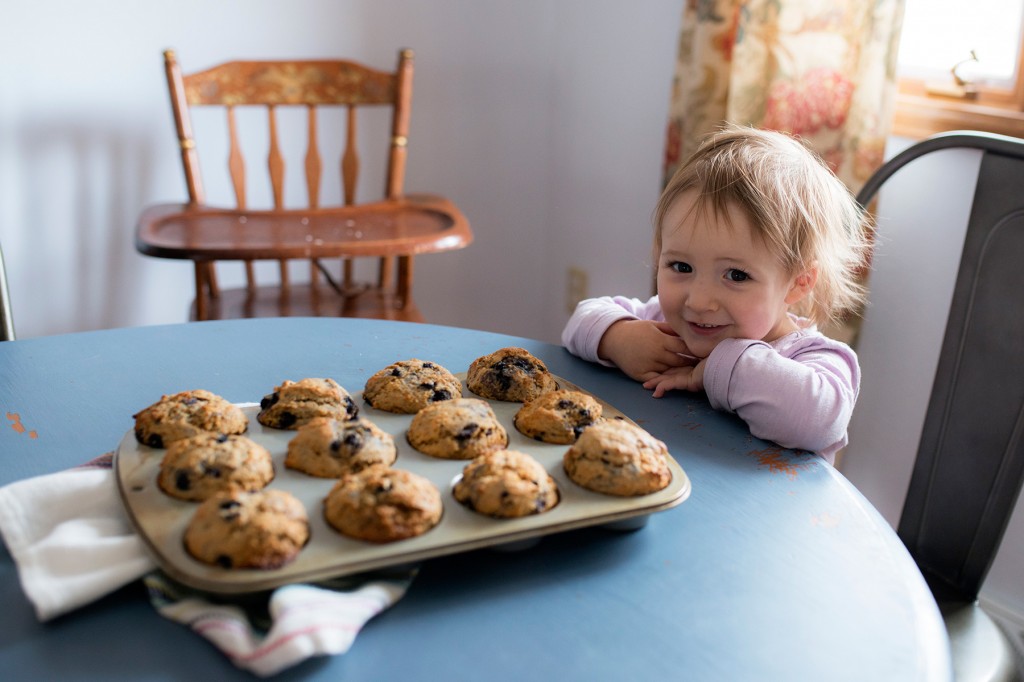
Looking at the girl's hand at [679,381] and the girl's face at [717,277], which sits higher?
the girl's face at [717,277]

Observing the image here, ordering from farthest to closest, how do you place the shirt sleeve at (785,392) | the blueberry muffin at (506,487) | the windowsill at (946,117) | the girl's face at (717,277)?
the windowsill at (946,117), the girl's face at (717,277), the shirt sleeve at (785,392), the blueberry muffin at (506,487)

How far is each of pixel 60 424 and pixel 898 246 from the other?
1445mm

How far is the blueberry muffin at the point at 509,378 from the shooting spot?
90 cm

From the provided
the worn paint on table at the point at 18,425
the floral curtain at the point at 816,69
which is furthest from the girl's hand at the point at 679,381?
the floral curtain at the point at 816,69

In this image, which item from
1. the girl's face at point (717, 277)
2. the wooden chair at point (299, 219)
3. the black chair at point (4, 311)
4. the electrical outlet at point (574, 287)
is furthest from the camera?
the electrical outlet at point (574, 287)

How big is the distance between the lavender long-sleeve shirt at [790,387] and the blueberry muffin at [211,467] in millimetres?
486

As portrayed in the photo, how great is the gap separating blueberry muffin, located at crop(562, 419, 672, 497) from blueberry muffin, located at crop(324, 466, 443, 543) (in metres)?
0.12

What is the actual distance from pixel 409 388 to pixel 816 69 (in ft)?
3.82

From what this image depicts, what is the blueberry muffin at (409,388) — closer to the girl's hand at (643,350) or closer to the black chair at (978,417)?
the girl's hand at (643,350)

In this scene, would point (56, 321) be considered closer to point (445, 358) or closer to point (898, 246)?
point (445, 358)

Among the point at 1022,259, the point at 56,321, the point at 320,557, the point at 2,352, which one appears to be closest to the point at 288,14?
the point at 56,321

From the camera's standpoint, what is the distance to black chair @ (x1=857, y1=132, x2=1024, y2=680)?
1.11 meters

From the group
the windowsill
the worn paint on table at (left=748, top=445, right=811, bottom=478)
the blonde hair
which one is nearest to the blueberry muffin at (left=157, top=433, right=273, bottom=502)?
the worn paint on table at (left=748, top=445, right=811, bottom=478)

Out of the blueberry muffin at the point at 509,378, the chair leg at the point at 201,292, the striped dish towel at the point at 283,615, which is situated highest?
the blueberry muffin at the point at 509,378
